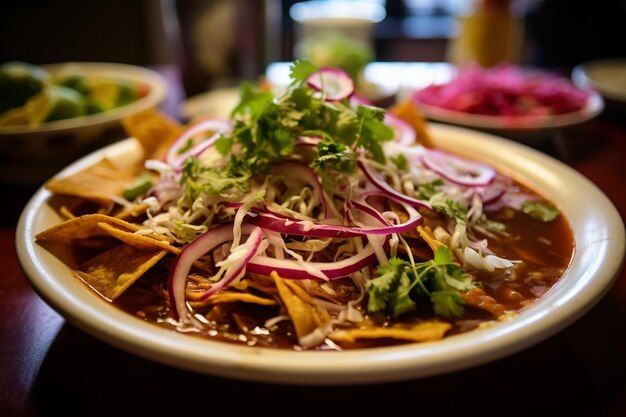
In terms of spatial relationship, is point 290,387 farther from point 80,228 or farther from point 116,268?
point 80,228

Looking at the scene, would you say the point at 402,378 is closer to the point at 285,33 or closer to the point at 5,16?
the point at 5,16

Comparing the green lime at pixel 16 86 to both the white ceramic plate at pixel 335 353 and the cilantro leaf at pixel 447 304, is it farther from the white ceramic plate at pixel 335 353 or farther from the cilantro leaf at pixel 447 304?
the cilantro leaf at pixel 447 304

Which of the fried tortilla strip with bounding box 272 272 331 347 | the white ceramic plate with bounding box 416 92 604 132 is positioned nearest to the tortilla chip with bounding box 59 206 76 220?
the fried tortilla strip with bounding box 272 272 331 347

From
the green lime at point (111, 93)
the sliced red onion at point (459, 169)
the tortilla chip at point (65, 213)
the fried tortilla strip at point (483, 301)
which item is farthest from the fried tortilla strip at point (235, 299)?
the green lime at point (111, 93)

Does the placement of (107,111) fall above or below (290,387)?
above

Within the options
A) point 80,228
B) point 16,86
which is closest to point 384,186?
point 80,228

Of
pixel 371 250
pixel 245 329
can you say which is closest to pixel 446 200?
pixel 371 250

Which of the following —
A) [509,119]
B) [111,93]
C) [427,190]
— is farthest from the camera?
[111,93]
